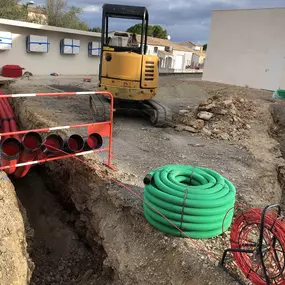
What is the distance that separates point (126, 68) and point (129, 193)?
4.47 m

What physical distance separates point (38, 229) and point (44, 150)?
202cm

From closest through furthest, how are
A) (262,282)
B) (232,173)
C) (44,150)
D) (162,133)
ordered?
(262,282) → (44,150) → (232,173) → (162,133)

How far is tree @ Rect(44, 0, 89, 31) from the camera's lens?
107 feet

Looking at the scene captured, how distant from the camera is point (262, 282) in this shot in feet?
11.0

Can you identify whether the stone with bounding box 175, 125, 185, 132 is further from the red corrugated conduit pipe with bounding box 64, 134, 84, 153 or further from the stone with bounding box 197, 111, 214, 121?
the red corrugated conduit pipe with bounding box 64, 134, 84, 153

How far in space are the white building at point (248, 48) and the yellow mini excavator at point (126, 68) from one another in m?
12.3

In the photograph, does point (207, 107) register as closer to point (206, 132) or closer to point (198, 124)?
point (198, 124)

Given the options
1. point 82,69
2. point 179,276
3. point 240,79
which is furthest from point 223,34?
point 179,276

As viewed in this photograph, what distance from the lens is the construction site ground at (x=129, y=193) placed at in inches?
161

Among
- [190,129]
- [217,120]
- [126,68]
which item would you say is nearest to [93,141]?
[126,68]

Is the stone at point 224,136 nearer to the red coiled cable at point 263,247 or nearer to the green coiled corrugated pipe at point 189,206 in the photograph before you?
the green coiled corrugated pipe at point 189,206

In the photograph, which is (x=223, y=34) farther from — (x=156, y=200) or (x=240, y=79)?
(x=156, y=200)

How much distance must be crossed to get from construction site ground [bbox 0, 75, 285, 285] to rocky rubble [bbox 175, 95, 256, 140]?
1.5 inches

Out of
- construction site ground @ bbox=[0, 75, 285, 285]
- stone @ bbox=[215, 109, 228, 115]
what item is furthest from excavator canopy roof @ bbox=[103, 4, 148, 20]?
stone @ bbox=[215, 109, 228, 115]
